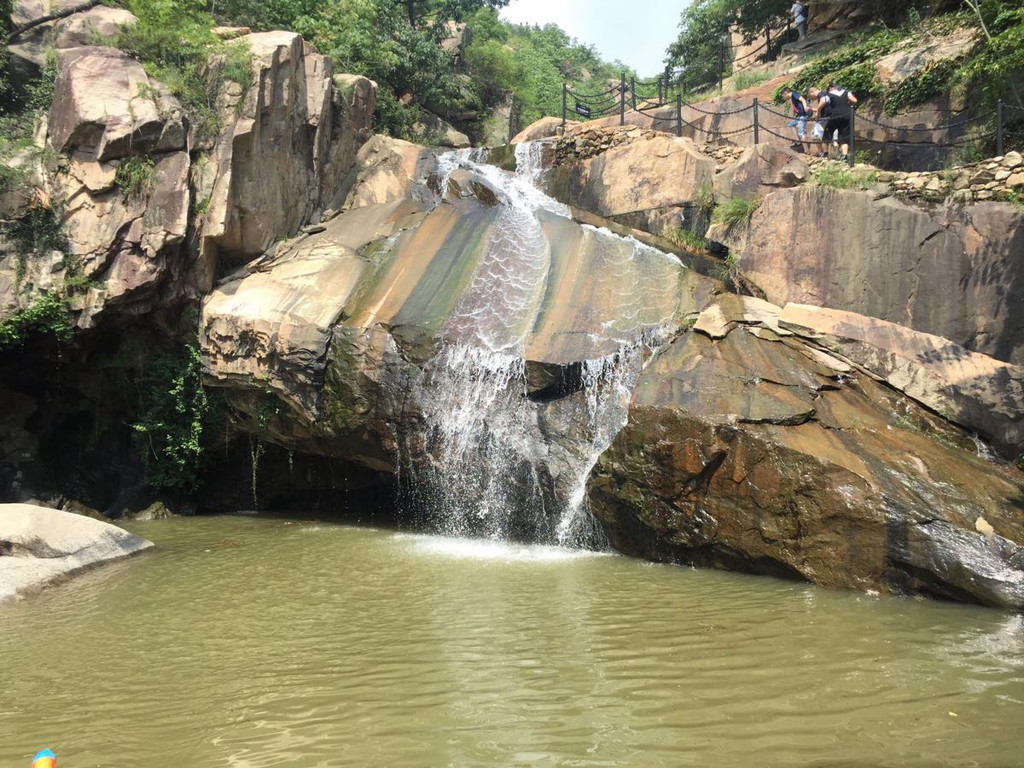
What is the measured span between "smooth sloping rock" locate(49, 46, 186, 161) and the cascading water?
21.0 feet

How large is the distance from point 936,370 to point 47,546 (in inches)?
448

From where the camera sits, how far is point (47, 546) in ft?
29.3

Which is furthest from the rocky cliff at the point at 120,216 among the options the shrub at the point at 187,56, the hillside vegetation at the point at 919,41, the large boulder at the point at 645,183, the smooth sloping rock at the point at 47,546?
the hillside vegetation at the point at 919,41

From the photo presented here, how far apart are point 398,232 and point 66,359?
20.9 feet

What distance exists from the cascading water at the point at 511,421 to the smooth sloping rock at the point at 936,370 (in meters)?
2.47

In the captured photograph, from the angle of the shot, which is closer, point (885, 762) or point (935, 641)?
point (885, 762)

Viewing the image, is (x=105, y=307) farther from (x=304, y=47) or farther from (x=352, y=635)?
(x=352, y=635)

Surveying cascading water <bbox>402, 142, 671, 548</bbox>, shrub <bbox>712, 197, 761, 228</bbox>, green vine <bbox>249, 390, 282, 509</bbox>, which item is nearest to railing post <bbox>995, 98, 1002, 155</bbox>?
shrub <bbox>712, 197, 761, 228</bbox>

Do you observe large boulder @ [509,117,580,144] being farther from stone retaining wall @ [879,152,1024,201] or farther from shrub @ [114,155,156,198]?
stone retaining wall @ [879,152,1024,201]

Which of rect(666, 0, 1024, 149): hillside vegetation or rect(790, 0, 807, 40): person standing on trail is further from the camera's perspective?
rect(790, 0, 807, 40): person standing on trail

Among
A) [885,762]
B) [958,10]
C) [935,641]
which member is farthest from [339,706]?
[958,10]

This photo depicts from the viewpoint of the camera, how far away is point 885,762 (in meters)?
3.84

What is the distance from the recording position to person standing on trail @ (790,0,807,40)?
23.0 metres

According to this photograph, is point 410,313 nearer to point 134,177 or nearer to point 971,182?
point 134,177
